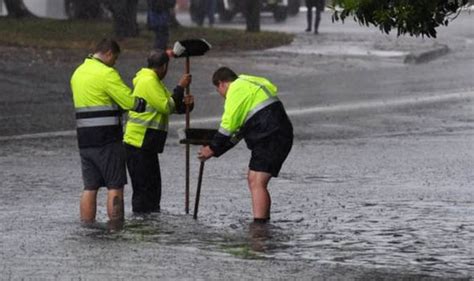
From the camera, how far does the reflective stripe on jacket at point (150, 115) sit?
44.1 ft

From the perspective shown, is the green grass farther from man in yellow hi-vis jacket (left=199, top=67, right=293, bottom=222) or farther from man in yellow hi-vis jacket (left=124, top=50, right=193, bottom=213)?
man in yellow hi-vis jacket (left=199, top=67, right=293, bottom=222)

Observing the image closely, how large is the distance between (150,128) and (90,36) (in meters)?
21.9

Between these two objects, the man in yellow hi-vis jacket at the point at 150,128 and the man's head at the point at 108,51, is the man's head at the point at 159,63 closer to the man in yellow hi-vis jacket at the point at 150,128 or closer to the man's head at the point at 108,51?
the man in yellow hi-vis jacket at the point at 150,128

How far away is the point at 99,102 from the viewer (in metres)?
13.1

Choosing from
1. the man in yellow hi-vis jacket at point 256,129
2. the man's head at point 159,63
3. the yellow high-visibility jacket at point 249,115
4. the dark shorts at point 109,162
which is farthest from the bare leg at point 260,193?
the man's head at point 159,63

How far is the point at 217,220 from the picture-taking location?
13461 millimetres

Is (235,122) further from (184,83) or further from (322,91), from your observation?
(322,91)

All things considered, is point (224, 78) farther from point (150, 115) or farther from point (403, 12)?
point (403, 12)

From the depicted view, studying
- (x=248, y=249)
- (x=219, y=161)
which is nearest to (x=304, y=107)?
(x=219, y=161)

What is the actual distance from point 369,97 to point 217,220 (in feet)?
42.5

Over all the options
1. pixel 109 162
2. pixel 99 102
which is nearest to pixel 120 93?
pixel 99 102

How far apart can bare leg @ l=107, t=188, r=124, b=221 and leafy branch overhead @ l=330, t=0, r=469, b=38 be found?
3.17 m

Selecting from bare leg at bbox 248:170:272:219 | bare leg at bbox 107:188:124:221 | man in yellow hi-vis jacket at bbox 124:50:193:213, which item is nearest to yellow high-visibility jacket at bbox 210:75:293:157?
bare leg at bbox 248:170:272:219

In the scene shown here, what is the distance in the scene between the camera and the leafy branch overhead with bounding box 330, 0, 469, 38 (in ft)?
34.6
